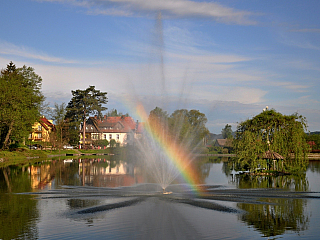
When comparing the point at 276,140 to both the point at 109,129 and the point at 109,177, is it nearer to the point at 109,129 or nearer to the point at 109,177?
the point at 109,177

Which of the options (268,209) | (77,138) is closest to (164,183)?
(268,209)

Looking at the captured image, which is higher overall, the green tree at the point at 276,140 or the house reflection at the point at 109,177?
the green tree at the point at 276,140

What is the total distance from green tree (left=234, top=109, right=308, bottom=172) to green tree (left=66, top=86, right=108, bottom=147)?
71784 mm

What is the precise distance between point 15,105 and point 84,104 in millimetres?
41703

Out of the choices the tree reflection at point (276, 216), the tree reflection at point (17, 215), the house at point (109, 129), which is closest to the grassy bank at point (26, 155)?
the house at point (109, 129)

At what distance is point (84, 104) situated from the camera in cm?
11262

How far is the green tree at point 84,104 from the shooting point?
111500mm

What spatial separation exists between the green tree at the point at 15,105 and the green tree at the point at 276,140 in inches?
1786

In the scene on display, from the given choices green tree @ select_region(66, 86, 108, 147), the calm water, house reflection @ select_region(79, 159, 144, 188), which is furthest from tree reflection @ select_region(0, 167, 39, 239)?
green tree @ select_region(66, 86, 108, 147)

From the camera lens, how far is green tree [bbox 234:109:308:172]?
145 feet

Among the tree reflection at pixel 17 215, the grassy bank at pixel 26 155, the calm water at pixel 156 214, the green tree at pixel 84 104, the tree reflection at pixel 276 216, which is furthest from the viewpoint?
the green tree at pixel 84 104

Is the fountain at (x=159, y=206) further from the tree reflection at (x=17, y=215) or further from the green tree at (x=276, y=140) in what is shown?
the green tree at (x=276, y=140)

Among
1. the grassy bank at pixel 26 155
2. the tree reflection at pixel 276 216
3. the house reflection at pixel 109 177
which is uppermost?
the grassy bank at pixel 26 155

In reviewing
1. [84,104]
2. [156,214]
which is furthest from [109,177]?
[84,104]
